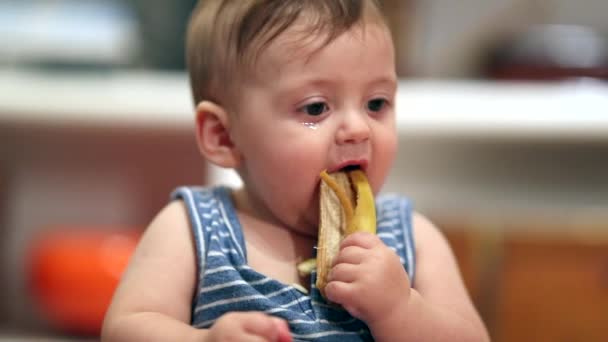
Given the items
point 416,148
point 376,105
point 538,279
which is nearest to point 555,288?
point 538,279

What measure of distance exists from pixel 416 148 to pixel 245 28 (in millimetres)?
1219

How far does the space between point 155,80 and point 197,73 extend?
757 millimetres

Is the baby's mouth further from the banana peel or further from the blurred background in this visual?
the blurred background

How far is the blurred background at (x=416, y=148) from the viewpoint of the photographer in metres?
1.32

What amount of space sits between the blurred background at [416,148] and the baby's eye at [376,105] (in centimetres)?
71

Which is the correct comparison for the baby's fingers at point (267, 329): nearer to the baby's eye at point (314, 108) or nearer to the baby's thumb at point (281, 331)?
the baby's thumb at point (281, 331)

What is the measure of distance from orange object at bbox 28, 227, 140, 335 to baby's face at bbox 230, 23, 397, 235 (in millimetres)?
911

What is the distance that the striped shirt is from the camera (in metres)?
0.56

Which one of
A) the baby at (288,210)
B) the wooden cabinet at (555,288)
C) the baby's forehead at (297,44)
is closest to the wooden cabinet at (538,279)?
the wooden cabinet at (555,288)

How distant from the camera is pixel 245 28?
23.0 inches

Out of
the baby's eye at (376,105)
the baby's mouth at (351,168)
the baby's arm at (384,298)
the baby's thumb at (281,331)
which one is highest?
the baby's eye at (376,105)

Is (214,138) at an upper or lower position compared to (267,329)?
upper

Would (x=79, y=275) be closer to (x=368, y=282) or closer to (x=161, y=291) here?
(x=161, y=291)

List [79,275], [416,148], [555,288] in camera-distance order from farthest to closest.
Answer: [416,148], [79,275], [555,288]
